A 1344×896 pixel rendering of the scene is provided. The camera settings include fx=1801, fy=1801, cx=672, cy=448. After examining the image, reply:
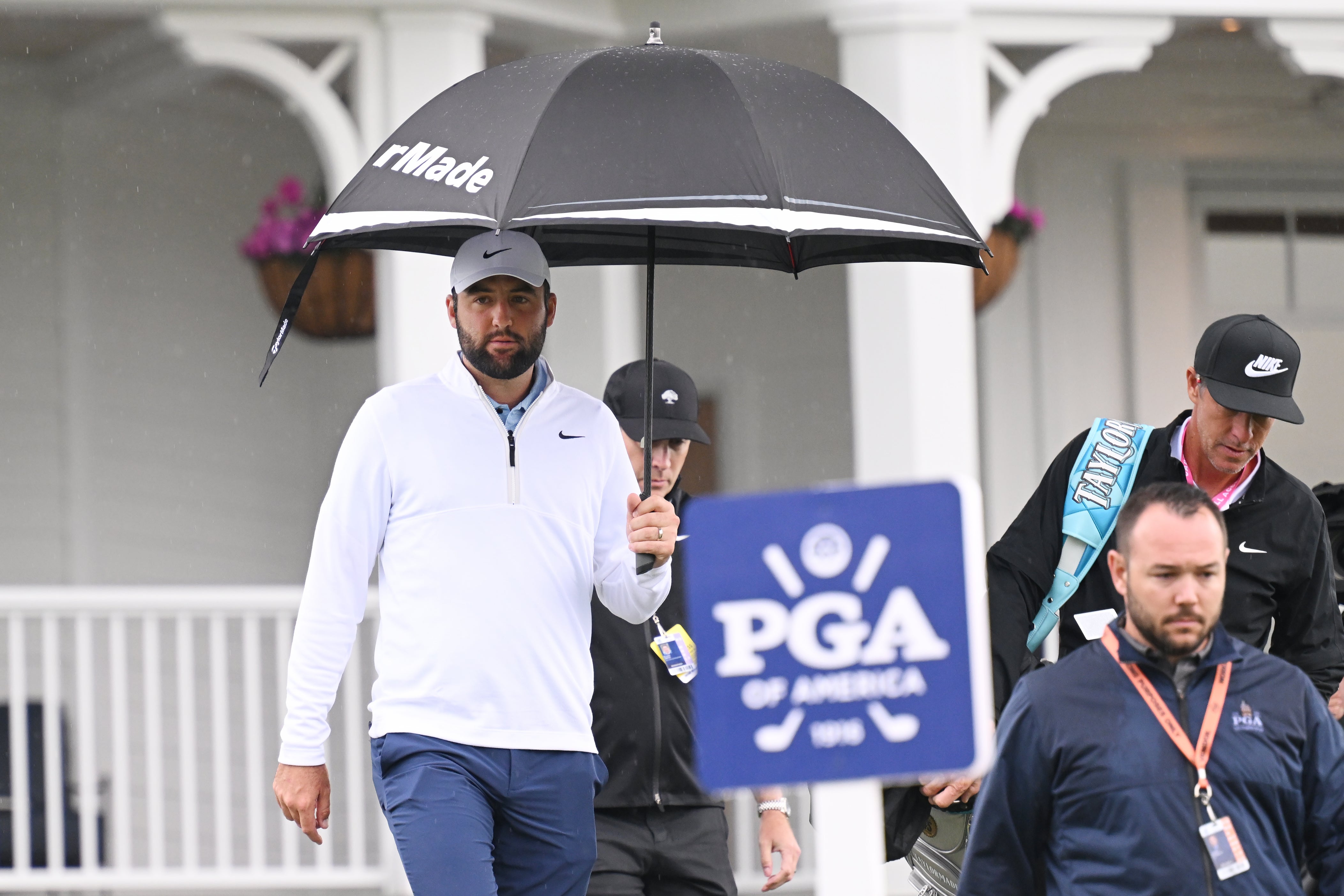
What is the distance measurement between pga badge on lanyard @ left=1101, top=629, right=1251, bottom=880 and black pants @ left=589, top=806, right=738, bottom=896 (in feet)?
4.44

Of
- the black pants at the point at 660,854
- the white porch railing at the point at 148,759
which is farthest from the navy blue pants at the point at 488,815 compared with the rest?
the white porch railing at the point at 148,759

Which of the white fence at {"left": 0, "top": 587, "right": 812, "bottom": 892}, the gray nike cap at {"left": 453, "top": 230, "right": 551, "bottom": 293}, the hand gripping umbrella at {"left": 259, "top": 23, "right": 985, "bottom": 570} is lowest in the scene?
the white fence at {"left": 0, "top": 587, "right": 812, "bottom": 892}

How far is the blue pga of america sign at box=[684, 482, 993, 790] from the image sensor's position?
1805 mm

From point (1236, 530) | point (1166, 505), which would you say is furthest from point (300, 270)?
point (1166, 505)

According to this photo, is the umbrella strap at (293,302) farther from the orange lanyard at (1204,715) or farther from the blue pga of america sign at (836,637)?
the blue pga of america sign at (836,637)

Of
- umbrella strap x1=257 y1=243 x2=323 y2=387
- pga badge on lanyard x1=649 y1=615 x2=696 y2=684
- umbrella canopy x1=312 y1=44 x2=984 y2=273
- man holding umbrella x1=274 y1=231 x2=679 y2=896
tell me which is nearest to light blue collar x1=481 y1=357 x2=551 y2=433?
man holding umbrella x1=274 y1=231 x2=679 y2=896

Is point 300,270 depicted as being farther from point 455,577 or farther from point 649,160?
point 649,160

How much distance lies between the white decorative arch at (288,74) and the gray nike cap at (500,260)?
3.36 m

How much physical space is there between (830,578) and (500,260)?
6.07 feet

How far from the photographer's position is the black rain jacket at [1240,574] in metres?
4.03

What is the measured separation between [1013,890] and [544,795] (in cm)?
92

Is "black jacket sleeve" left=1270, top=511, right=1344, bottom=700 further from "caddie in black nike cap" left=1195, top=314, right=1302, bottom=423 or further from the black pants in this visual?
the black pants

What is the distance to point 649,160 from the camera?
3.35m

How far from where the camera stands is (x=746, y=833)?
7836 millimetres
